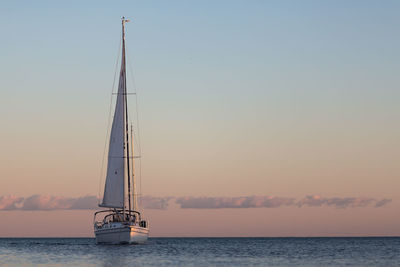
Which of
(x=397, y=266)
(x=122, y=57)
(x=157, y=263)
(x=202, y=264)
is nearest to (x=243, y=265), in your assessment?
(x=202, y=264)

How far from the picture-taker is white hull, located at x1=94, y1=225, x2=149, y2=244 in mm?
97438

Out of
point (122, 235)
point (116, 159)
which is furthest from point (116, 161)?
point (122, 235)

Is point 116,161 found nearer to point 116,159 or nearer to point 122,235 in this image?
point 116,159

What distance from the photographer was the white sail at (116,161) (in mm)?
103125

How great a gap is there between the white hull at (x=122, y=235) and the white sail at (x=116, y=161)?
196 inches

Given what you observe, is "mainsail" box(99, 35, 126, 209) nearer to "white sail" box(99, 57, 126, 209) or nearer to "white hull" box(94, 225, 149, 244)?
"white sail" box(99, 57, 126, 209)

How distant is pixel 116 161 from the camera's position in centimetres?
10425

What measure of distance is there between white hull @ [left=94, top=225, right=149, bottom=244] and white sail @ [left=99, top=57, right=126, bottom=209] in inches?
196

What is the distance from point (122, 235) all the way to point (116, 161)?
12.5 meters

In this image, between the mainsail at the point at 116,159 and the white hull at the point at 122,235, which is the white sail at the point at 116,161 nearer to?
the mainsail at the point at 116,159

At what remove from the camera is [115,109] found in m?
104

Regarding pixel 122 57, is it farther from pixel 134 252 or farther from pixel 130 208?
pixel 134 252

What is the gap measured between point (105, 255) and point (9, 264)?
1481cm

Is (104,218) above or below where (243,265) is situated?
above
